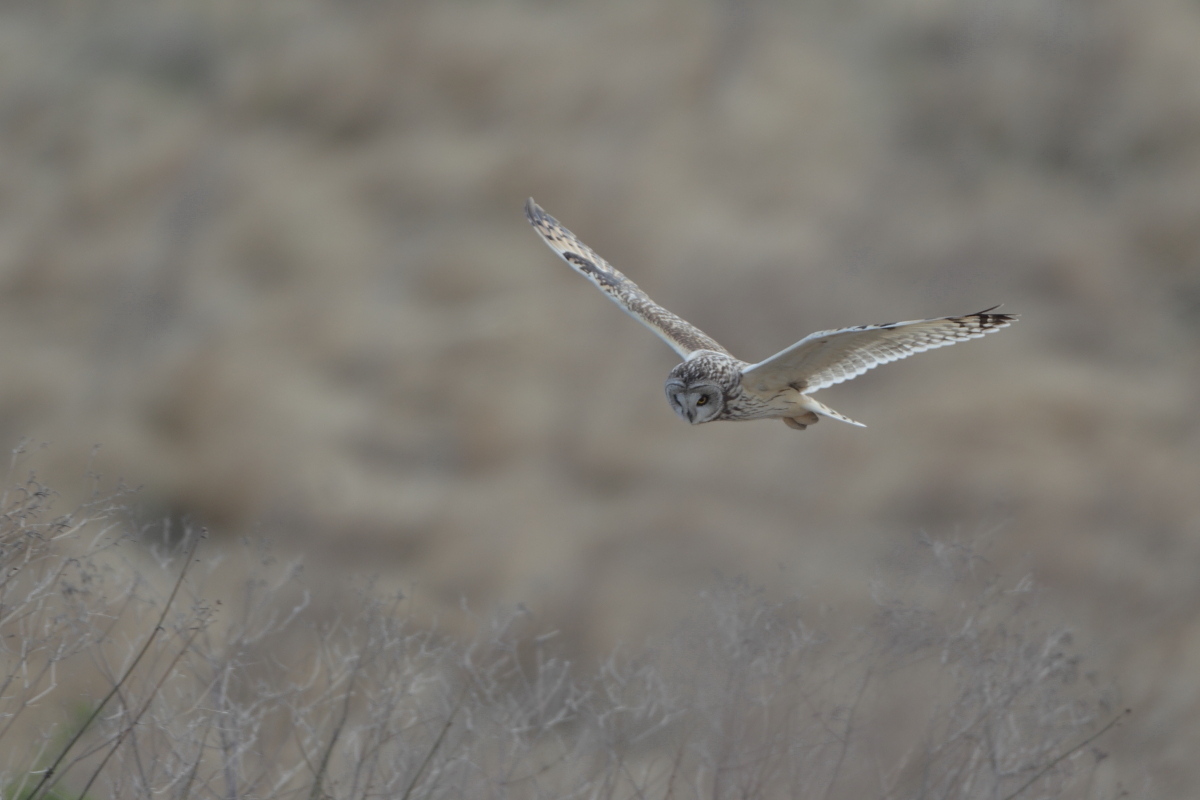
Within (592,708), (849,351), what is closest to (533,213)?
(849,351)

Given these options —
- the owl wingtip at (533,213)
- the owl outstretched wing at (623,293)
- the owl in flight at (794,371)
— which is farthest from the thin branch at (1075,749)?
the owl wingtip at (533,213)

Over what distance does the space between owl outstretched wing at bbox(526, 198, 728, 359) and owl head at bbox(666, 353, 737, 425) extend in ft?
1.04

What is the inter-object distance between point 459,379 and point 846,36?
622 centimetres

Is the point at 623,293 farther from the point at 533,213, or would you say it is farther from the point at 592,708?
the point at 592,708

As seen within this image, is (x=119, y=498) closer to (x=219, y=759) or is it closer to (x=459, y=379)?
(x=219, y=759)

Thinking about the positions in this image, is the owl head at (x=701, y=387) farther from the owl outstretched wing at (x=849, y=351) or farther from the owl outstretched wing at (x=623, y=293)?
the owl outstretched wing at (x=623, y=293)

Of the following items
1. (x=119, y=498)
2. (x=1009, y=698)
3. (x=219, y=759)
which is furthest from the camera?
(x=1009, y=698)

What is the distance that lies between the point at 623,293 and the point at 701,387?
100 cm

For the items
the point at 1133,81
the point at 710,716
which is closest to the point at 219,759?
the point at 710,716

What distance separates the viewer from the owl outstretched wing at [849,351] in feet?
10.1

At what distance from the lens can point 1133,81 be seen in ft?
41.8

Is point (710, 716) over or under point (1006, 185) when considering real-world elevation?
under

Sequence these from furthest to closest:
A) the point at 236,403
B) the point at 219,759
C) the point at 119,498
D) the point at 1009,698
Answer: the point at 236,403 < the point at 1009,698 < the point at 219,759 < the point at 119,498

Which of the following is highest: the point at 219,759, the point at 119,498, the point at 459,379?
the point at 459,379
